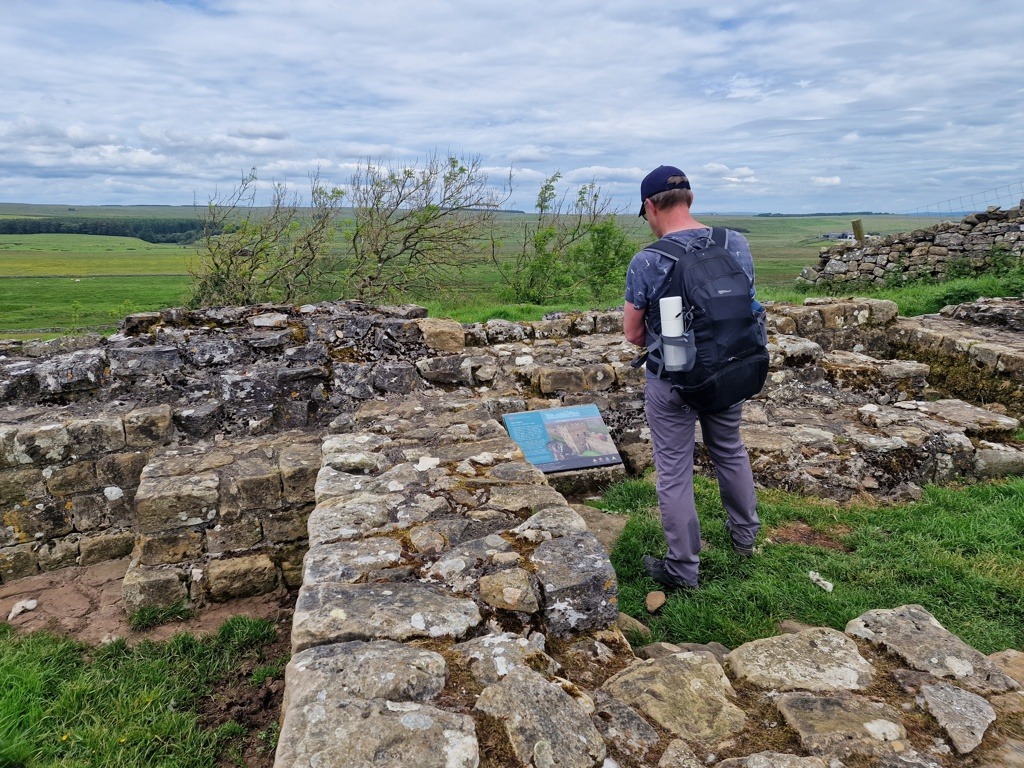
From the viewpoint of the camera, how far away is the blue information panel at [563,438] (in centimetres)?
500

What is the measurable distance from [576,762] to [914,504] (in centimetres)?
385

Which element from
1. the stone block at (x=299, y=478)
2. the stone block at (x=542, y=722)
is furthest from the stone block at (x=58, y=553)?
the stone block at (x=542, y=722)

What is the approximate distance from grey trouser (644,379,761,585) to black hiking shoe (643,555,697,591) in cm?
3

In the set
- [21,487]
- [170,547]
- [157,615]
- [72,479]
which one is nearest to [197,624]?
[157,615]

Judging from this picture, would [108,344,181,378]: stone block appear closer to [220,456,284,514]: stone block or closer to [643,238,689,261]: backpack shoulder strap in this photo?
[220,456,284,514]: stone block

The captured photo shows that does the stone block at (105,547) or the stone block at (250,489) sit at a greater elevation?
Answer: the stone block at (250,489)

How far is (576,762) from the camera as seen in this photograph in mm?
1824

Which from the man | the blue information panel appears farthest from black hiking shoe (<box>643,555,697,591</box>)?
the blue information panel

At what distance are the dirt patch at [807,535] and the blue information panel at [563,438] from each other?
54.4 inches

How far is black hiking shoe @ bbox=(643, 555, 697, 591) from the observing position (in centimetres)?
353

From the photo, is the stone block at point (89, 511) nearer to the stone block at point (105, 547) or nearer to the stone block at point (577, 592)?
the stone block at point (105, 547)

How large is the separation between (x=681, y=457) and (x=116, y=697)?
322cm

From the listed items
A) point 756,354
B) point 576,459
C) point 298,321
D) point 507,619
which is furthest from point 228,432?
point 756,354

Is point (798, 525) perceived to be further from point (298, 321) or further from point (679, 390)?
point (298, 321)
